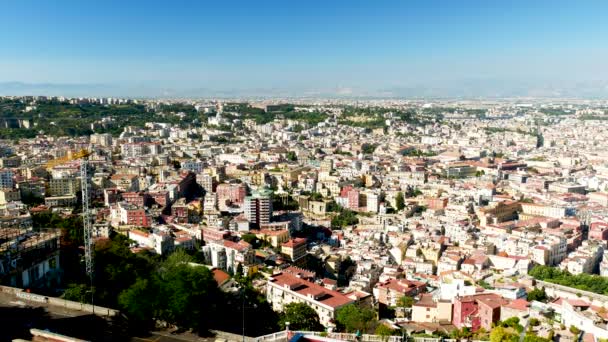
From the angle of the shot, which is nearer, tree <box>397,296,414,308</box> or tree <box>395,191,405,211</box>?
tree <box>397,296,414,308</box>

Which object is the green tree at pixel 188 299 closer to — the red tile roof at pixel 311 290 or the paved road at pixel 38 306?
the paved road at pixel 38 306

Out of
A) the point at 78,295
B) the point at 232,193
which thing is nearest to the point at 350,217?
the point at 232,193

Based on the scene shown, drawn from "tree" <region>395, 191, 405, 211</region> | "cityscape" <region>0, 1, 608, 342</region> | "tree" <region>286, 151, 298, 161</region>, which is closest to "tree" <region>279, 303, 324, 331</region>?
"cityscape" <region>0, 1, 608, 342</region>

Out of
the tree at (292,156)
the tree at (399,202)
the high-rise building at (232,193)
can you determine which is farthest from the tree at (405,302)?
the tree at (292,156)

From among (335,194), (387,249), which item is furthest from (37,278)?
(335,194)

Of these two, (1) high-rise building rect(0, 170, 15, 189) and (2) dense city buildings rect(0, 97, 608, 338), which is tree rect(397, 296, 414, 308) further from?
(1) high-rise building rect(0, 170, 15, 189)

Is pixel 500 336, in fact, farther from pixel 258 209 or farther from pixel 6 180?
pixel 6 180

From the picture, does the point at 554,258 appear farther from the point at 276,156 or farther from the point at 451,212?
the point at 276,156
